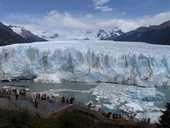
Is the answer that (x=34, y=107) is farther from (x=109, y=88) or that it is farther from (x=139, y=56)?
(x=139, y=56)

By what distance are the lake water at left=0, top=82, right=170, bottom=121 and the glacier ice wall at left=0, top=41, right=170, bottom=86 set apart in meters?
2.24

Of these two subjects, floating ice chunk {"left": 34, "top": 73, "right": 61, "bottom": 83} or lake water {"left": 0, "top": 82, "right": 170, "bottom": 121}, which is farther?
floating ice chunk {"left": 34, "top": 73, "right": 61, "bottom": 83}

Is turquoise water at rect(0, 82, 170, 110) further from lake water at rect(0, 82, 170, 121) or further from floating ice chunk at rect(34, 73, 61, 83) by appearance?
floating ice chunk at rect(34, 73, 61, 83)

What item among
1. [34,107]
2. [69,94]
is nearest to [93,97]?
[69,94]

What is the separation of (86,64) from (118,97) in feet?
36.6

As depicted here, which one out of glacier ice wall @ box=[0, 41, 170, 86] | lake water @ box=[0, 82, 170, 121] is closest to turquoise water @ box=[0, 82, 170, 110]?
lake water @ box=[0, 82, 170, 121]

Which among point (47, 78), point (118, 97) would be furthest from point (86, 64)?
point (118, 97)

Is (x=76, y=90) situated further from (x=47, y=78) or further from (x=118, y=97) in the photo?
(x=47, y=78)

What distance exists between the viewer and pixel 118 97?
2673 cm

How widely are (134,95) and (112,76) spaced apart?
9.25m

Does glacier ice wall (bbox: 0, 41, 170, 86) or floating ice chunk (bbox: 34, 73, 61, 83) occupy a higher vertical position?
glacier ice wall (bbox: 0, 41, 170, 86)

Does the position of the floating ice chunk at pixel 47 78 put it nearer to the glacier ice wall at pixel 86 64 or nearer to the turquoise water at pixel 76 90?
the glacier ice wall at pixel 86 64

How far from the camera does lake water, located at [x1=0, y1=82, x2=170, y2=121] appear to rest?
23.3m

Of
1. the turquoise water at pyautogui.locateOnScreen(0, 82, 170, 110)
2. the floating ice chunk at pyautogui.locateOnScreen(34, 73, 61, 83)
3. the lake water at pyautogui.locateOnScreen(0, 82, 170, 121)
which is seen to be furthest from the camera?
the floating ice chunk at pyautogui.locateOnScreen(34, 73, 61, 83)
